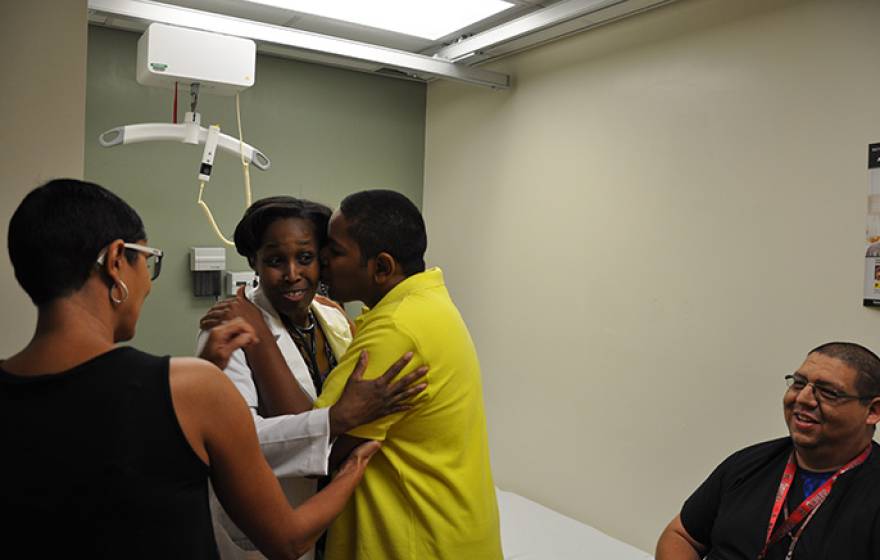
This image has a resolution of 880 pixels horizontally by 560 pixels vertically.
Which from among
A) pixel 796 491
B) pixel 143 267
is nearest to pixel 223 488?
pixel 143 267

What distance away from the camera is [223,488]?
1077mm

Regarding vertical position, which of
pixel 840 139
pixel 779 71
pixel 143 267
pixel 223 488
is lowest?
pixel 223 488

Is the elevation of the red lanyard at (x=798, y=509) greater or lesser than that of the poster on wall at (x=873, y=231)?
lesser

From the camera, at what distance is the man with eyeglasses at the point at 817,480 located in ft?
5.42

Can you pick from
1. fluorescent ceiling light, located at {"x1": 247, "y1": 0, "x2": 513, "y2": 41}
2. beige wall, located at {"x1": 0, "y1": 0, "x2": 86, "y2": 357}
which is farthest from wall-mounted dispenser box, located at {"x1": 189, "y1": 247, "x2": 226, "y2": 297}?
beige wall, located at {"x1": 0, "y1": 0, "x2": 86, "y2": 357}

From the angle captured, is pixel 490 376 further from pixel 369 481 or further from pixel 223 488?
pixel 223 488

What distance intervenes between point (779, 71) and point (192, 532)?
7.76ft

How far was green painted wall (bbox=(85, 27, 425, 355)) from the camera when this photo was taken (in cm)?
334

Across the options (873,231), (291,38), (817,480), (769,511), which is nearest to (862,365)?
(817,480)

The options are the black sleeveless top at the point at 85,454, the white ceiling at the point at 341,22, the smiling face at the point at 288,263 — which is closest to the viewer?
the black sleeveless top at the point at 85,454

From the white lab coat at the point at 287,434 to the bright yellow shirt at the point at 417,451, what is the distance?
2.7 inches

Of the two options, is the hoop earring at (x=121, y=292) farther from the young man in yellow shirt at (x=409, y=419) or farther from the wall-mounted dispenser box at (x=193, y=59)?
the wall-mounted dispenser box at (x=193, y=59)

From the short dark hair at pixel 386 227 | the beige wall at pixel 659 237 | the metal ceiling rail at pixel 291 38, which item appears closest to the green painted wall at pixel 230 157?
the beige wall at pixel 659 237

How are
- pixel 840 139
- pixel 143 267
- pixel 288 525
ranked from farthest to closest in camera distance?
pixel 840 139
pixel 288 525
pixel 143 267
